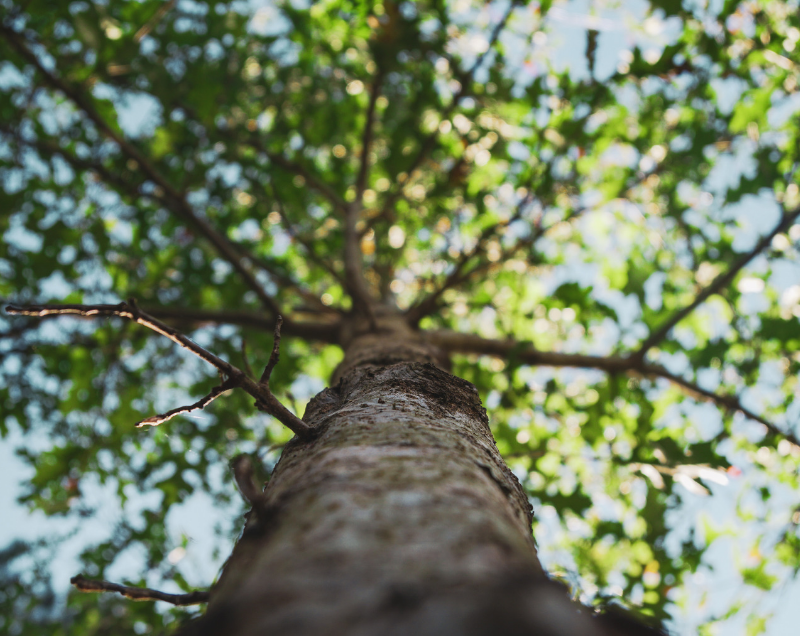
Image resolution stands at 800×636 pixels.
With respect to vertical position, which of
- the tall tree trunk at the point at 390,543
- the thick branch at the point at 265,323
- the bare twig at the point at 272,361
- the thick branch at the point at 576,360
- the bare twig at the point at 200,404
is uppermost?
the thick branch at the point at 265,323

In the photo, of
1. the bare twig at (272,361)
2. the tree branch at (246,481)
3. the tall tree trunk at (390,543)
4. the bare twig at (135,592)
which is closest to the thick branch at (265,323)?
the tall tree trunk at (390,543)

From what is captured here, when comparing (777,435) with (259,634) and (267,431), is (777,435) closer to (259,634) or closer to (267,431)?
(259,634)

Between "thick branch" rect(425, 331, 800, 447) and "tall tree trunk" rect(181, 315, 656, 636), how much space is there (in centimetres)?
181

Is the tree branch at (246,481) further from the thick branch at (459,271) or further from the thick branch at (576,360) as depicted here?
the thick branch at (576,360)

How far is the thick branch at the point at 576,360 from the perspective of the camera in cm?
265

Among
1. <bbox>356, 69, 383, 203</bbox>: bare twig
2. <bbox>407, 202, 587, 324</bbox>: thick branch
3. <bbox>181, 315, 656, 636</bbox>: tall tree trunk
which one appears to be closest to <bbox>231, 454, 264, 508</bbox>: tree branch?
<bbox>181, 315, 656, 636</bbox>: tall tree trunk

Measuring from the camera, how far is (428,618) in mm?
378

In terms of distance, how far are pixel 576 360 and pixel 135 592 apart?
252 centimetres

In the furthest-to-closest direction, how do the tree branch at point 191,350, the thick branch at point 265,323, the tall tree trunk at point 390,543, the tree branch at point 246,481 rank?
the thick branch at point 265,323
the tree branch at point 191,350
the tree branch at point 246,481
the tall tree trunk at point 390,543

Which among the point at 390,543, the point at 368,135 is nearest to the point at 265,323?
the point at 368,135

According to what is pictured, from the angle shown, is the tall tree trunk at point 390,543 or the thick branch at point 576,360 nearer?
the tall tree trunk at point 390,543

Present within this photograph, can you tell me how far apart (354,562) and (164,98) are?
10.4 ft

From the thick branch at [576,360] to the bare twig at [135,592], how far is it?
2072 millimetres

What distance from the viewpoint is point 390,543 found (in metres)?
0.52
